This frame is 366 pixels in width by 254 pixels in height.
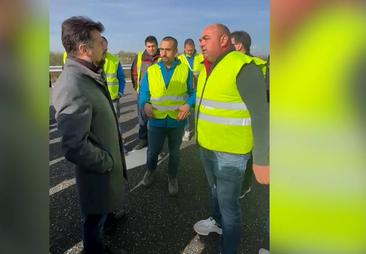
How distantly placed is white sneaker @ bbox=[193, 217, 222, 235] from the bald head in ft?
3.24

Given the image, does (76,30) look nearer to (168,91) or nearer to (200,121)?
(200,121)

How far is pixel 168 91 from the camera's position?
2.51 m

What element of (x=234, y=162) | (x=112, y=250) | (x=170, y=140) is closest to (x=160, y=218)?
(x=112, y=250)

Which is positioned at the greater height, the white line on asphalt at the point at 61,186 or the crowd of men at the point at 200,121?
the crowd of men at the point at 200,121

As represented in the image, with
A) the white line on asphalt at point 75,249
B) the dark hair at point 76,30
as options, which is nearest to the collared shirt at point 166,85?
the white line on asphalt at point 75,249

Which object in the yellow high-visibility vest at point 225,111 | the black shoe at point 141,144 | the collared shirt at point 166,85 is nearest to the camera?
the yellow high-visibility vest at point 225,111

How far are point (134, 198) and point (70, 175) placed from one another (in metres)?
0.69

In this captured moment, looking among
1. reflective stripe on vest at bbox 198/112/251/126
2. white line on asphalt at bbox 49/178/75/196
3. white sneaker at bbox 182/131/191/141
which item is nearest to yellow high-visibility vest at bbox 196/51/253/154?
reflective stripe on vest at bbox 198/112/251/126

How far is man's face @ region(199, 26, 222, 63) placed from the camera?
1.39 metres

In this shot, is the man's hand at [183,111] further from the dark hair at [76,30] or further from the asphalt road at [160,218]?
the dark hair at [76,30]

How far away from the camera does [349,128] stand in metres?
0.72

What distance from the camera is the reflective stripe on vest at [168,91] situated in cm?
249

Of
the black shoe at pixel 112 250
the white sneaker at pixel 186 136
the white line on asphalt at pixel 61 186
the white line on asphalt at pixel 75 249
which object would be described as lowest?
the white line on asphalt at pixel 75 249

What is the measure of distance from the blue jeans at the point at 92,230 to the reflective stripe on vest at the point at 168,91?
1.06m
